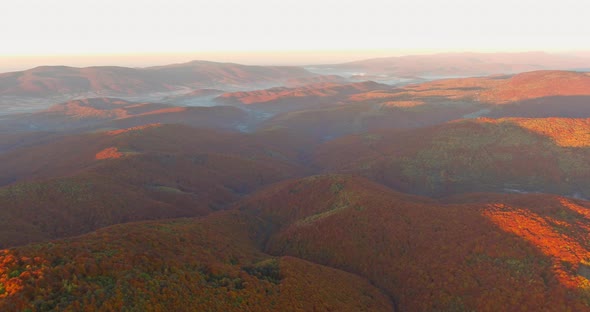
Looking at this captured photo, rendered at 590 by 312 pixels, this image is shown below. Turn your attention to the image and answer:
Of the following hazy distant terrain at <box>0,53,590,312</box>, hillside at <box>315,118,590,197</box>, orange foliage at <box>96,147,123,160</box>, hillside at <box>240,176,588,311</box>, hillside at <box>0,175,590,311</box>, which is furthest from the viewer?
orange foliage at <box>96,147,123,160</box>

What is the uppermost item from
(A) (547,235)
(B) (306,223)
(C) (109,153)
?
(C) (109,153)

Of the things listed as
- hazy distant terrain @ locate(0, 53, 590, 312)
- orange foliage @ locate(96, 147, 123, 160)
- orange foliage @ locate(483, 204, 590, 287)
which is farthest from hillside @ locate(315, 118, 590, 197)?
orange foliage @ locate(96, 147, 123, 160)

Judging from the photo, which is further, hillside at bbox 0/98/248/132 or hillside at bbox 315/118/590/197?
hillside at bbox 0/98/248/132

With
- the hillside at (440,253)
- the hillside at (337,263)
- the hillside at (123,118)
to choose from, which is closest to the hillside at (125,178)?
the hillside at (337,263)

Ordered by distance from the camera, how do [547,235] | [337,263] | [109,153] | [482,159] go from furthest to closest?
[109,153] → [482,159] → [337,263] → [547,235]

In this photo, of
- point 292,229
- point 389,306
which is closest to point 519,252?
point 389,306

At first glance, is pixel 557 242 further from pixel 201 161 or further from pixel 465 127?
pixel 201 161

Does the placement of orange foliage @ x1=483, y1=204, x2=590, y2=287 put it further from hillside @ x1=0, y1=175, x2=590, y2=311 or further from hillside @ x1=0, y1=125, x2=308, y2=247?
hillside @ x1=0, y1=125, x2=308, y2=247

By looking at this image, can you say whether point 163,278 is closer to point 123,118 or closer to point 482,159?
point 482,159

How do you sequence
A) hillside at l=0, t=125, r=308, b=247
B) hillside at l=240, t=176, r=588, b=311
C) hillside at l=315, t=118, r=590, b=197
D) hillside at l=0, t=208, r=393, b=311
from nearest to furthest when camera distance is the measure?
hillside at l=0, t=208, r=393, b=311
hillside at l=240, t=176, r=588, b=311
hillside at l=0, t=125, r=308, b=247
hillside at l=315, t=118, r=590, b=197

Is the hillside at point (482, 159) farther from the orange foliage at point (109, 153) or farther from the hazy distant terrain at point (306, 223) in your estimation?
the orange foliage at point (109, 153)

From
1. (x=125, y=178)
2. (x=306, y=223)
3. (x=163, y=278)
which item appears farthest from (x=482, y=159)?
(x=125, y=178)
